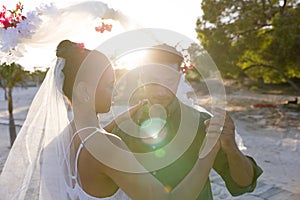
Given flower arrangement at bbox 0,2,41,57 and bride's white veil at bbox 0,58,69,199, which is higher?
flower arrangement at bbox 0,2,41,57

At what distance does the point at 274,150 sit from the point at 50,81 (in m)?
6.56

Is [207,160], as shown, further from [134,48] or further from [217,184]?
[217,184]

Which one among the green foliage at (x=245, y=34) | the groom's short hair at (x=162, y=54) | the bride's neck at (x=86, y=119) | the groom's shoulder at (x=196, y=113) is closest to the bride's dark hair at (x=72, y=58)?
the bride's neck at (x=86, y=119)

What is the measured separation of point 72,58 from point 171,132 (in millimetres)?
630

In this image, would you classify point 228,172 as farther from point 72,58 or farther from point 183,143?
point 72,58

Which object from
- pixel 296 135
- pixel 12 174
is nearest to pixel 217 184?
pixel 12 174

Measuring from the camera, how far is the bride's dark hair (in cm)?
149

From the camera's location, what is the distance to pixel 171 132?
1704 mm

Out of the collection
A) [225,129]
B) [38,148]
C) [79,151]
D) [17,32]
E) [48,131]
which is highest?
[17,32]

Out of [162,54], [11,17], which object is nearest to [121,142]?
[162,54]

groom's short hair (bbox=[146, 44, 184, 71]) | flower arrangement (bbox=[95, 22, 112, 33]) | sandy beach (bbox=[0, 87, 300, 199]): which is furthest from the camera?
sandy beach (bbox=[0, 87, 300, 199])

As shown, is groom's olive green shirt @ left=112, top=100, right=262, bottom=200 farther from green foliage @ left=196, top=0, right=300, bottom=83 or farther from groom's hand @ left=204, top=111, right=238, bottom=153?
green foliage @ left=196, top=0, right=300, bottom=83

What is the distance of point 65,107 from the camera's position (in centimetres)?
194

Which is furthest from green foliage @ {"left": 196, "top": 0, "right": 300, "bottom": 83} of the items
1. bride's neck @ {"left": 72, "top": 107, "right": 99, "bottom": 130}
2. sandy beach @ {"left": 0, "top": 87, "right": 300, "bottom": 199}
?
bride's neck @ {"left": 72, "top": 107, "right": 99, "bottom": 130}
